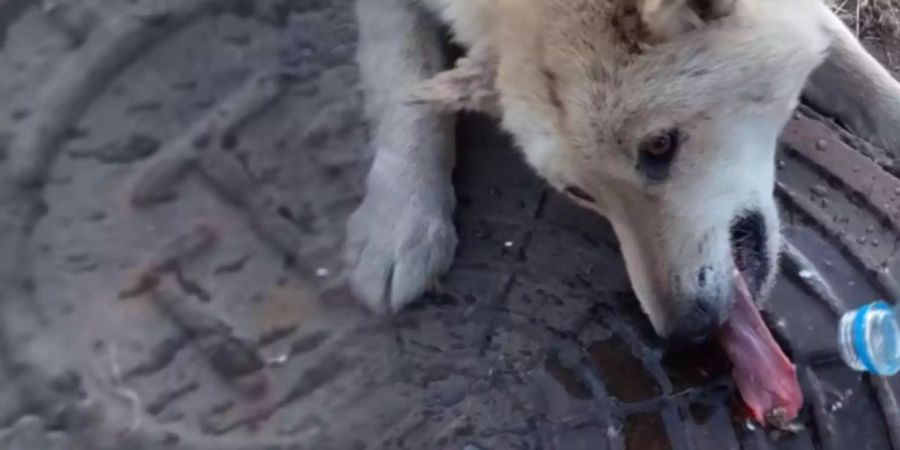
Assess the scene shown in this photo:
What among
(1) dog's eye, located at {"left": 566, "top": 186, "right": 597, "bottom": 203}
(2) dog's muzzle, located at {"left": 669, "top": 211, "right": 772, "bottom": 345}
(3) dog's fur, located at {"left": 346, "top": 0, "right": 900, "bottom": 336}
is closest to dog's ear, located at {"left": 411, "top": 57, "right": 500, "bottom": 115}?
(3) dog's fur, located at {"left": 346, "top": 0, "right": 900, "bottom": 336}

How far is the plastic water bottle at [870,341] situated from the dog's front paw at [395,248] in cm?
58

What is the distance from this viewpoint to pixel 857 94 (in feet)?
7.14

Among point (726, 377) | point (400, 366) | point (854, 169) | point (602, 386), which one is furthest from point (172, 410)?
point (854, 169)

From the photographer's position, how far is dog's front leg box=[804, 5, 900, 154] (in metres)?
2.16

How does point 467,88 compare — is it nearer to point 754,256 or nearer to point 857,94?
point 754,256

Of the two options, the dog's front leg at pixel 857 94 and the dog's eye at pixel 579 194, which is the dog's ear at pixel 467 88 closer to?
the dog's eye at pixel 579 194

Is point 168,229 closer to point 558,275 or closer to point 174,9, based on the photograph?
point 174,9

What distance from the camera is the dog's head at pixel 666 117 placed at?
65.0 inches

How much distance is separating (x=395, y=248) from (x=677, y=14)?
581 mm

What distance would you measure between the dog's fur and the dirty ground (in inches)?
2.6

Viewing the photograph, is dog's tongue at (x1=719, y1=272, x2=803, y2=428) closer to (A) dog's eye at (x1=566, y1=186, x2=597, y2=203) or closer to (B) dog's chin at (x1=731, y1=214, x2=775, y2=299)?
(B) dog's chin at (x1=731, y1=214, x2=775, y2=299)

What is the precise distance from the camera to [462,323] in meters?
1.72

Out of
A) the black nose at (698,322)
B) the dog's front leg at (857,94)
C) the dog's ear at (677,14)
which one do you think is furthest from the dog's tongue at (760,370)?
the dog's front leg at (857,94)

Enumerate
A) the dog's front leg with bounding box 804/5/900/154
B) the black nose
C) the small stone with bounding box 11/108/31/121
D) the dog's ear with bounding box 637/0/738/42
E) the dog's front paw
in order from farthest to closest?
the dog's front leg with bounding box 804/5/900/154, the dog's front paw, the black nose, the dog's ear with bounding box 637/0/738/42, the small stone with bounding box 11/108/31/121
